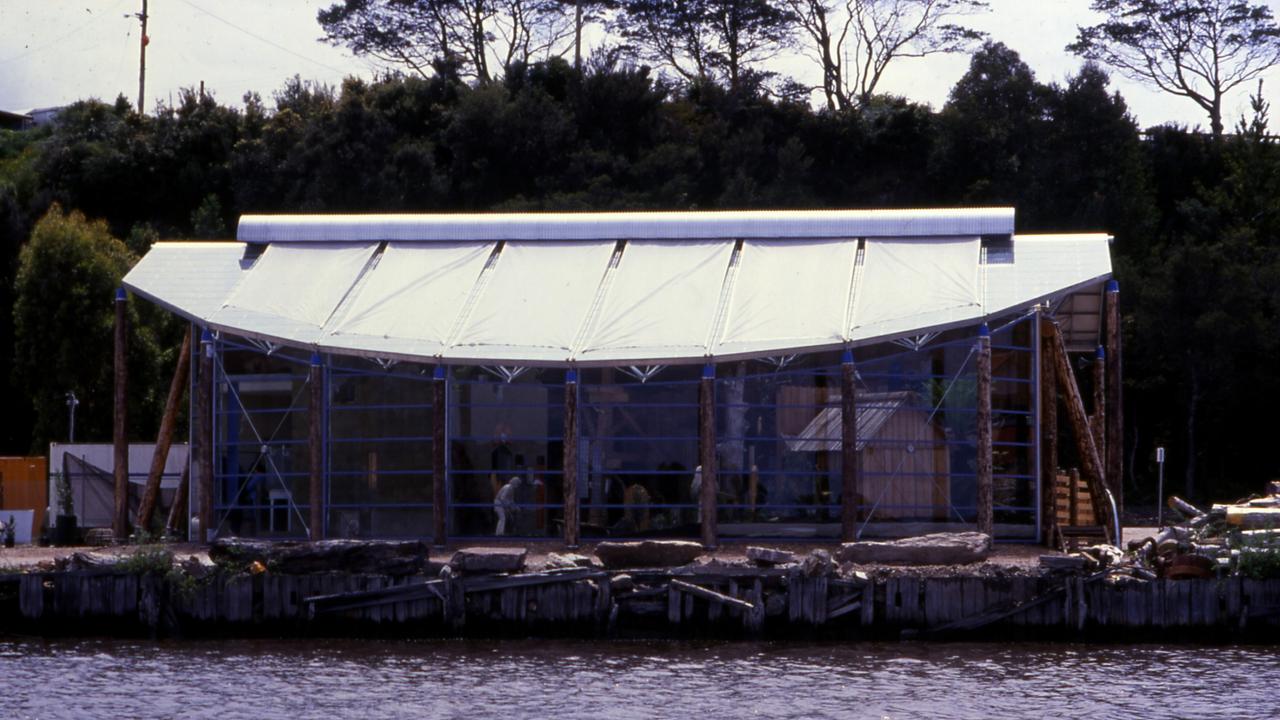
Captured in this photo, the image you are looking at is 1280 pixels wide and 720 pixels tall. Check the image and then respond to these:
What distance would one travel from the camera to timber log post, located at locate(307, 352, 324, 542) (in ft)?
102

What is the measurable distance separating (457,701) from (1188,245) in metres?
37.0

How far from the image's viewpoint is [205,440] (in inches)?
1258

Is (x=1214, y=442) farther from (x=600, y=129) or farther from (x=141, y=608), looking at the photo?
(x=141, y=608)

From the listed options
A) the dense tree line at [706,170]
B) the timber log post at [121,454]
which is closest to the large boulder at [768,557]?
the timber log post at [121,454]

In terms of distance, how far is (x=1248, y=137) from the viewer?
65.5 metres

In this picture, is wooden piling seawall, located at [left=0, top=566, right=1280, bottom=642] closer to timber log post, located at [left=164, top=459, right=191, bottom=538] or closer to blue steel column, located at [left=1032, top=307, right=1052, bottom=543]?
blue steel column, located at [left=1032, top=307, right=1052, bottom=543]

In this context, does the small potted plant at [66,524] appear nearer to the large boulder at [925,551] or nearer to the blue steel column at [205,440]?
the blue steel column at [205,440]

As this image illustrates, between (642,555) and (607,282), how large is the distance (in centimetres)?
769

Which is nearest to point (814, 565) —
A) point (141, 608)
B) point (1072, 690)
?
point (1072, 690)

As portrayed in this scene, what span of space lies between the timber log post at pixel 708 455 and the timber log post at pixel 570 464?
2315 mm

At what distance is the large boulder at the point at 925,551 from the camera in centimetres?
2759

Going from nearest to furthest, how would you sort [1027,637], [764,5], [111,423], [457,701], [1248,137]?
[457,701] < [1027,637] < [111,423] < [1248,137] < [764,5]

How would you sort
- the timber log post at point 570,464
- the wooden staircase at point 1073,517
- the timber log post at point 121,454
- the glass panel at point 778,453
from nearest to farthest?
1. the timber log post at point 570,464
2. the wooden staircase at point 1073,517
3. the glass panel at point 778,453
4. the timber log post at point 121,454

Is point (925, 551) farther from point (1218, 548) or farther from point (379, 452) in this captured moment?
point (379, 452)
